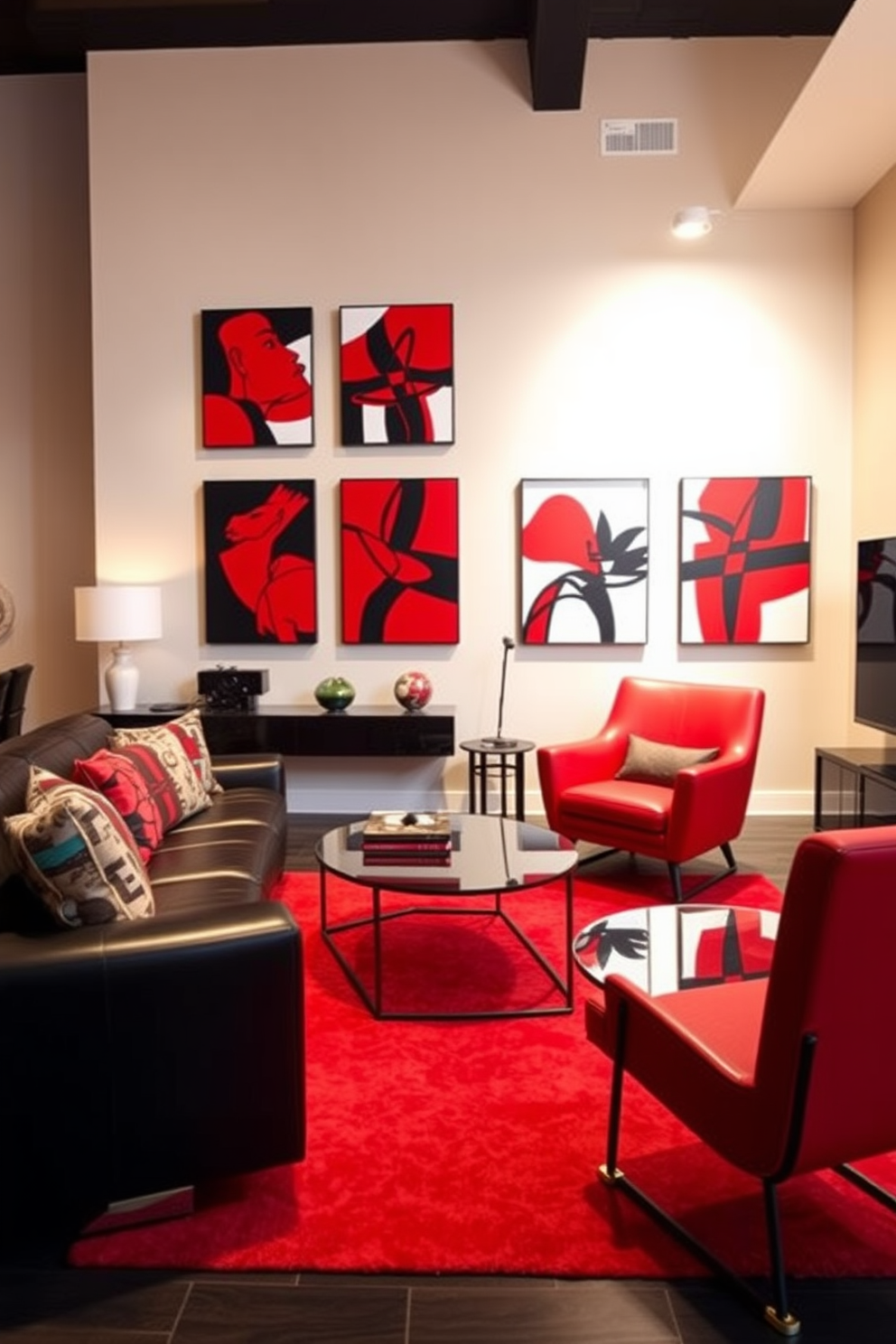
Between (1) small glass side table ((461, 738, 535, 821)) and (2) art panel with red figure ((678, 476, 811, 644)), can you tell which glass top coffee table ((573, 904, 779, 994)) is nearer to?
(1) small glass side table ((461, 738, 535, 821))

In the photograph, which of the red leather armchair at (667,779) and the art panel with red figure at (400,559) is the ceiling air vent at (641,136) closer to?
the art panel with red figure at (400,559)

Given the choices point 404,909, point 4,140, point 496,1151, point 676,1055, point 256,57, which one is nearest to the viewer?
point 676,1055

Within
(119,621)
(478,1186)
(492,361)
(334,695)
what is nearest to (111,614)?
(119,621)

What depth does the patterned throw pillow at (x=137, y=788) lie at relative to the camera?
287 cm

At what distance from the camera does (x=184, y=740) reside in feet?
12.0

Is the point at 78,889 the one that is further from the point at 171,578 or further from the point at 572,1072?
the point at 171,578

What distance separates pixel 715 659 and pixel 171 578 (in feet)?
10.2

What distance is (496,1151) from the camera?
213cm

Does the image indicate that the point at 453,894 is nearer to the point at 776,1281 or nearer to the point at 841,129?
the point at 776,1281

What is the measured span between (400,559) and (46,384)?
8.27 feet

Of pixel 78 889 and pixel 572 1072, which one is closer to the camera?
pixel 78 889

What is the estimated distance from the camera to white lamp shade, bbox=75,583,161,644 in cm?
484

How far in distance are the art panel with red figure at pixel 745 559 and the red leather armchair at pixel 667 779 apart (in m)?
0.85

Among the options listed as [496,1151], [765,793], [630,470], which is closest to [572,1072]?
[496,1151]
